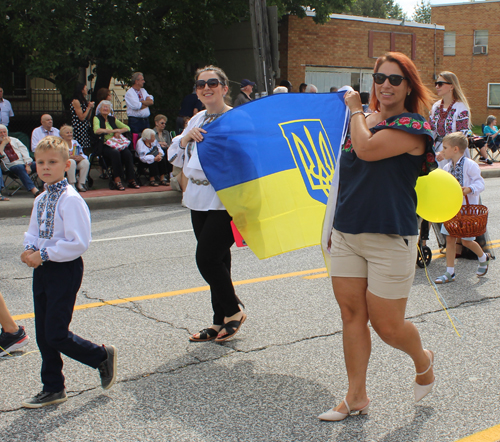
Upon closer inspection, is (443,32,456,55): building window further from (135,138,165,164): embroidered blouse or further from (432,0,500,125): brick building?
(135,138,165,164): embroidered blouse

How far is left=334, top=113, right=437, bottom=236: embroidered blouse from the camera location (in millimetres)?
3180

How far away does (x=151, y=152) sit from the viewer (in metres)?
14.2

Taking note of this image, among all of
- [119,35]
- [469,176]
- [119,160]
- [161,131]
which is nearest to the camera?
[469,176]

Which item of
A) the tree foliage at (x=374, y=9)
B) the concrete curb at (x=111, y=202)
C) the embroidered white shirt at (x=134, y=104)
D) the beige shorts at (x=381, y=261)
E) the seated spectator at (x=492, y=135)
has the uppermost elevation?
the tree foliage at (x=374, y=9)

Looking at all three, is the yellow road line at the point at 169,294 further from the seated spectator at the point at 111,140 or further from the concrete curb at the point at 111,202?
the seated spectator at the point at 111,140

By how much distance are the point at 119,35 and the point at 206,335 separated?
11.9 m

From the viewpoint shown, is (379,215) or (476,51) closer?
(379,215)

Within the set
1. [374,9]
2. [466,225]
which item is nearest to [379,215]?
[466,225]

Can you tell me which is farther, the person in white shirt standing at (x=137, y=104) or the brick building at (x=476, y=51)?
the brick building at (x=476, y=51)

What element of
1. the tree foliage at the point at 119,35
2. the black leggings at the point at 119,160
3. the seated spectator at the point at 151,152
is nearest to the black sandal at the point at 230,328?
the black leggings at the point at 119,160

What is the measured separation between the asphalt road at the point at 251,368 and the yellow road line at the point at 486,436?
0.04 m

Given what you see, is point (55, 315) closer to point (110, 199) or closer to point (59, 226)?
point (59, 226)

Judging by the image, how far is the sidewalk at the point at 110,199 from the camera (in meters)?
11.4

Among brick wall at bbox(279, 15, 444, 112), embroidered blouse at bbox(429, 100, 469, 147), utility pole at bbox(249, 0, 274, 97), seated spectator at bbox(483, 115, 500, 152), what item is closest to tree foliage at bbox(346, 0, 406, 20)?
brick wall at bbox(279, 15, 444, 112)
